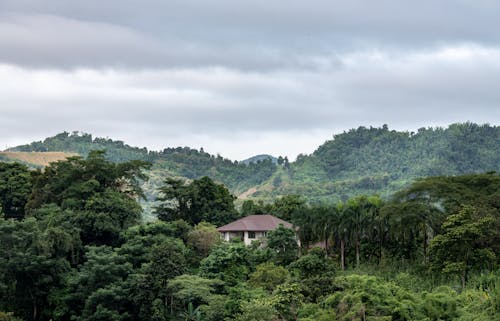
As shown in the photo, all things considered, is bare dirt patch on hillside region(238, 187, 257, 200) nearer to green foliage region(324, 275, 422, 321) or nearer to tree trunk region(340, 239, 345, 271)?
tree trunk region(340, 239, 345, 271)

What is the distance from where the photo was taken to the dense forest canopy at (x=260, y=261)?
1228 inches

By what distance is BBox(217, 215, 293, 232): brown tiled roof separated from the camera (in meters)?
50.5

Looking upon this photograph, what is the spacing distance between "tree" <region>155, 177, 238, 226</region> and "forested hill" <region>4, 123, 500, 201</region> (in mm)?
57205

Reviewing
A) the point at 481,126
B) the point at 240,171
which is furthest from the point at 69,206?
the point at 481,126

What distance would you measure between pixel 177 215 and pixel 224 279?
46.1ft

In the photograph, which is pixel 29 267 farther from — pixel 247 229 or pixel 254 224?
pixel 254 224

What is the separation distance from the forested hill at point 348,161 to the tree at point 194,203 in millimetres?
57205

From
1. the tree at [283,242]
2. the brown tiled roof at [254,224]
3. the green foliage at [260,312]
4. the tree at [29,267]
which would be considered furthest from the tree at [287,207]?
the green foliage at [260,312]

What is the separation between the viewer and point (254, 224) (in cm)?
5116

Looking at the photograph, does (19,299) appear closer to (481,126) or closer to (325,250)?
(325,250)

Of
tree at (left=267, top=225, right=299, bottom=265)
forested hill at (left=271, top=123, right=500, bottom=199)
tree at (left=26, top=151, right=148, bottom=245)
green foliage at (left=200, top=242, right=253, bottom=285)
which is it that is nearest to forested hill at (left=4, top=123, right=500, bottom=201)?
forested hill at (left=271, top=123, right=500, bottom=199)

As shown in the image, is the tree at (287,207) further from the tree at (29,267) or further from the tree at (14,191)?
the tree at (29,267)

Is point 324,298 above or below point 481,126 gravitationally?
below

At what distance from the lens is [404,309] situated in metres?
29.5
